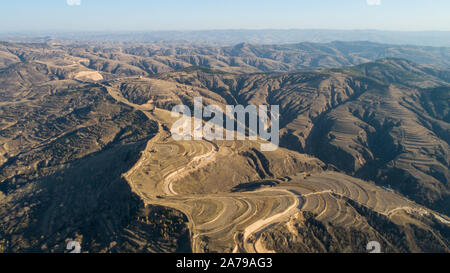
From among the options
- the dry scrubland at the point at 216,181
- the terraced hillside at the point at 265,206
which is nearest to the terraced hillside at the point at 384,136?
the dry scrubland at the point at 216,181

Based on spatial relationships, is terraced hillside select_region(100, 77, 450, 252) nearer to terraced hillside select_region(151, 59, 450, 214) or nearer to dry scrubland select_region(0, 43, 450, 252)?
dry scrubland select_region(0, 43, 450, 252)

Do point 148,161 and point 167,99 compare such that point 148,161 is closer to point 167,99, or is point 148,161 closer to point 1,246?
point 1,246

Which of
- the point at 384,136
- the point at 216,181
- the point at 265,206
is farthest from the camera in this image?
the point at 384,136

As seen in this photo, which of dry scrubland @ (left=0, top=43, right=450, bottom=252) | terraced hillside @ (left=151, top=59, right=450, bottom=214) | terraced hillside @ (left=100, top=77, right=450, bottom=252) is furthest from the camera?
terraced hillside @ (left=151, top=59, right=450, bottom=214)

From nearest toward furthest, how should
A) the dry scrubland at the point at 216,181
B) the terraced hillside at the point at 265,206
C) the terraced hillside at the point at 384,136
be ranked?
the terraced hillside at the point at 265,206 < the dry scrubland at the point at 216,181 < the terraced hillside at the point at 384,136

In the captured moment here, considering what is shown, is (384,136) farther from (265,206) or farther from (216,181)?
(265,206)

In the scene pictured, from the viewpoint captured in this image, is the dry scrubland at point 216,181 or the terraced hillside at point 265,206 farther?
the dry scrubland at point 216,181

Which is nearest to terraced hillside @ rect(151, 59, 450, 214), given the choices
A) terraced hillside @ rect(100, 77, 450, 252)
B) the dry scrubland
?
the dry scrubland

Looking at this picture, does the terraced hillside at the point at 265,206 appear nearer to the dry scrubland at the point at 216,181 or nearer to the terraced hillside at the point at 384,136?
the dry scrubland at the point at 216,181

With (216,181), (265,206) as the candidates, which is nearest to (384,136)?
(216,181)
